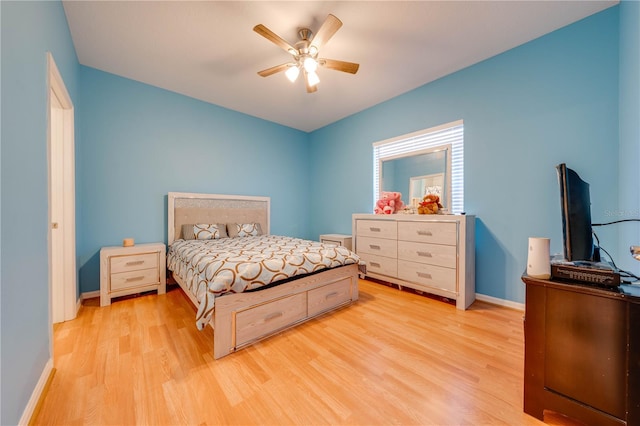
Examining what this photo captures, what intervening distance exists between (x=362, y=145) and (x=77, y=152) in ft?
11.6

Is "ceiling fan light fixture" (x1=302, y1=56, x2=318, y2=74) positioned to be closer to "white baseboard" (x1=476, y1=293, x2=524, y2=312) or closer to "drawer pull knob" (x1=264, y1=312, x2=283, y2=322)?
"drawer pull knob" (x1=264, y1=312, x2=283, y2=322)

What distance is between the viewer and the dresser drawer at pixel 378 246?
298 cm

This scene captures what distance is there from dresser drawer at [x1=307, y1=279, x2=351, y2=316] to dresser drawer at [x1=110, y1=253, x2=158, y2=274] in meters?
1.98

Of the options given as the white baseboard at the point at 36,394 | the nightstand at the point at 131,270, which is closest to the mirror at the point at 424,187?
the nightstand at the point at 131,270

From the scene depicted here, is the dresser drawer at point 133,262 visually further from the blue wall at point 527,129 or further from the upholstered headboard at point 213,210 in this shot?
the blue wall at point 527,129

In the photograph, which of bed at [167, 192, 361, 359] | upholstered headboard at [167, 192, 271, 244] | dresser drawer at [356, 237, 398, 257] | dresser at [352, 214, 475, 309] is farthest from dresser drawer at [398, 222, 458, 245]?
upholstered headboard at [167, 192, 271, 244]

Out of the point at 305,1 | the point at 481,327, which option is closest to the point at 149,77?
the point at 305,1

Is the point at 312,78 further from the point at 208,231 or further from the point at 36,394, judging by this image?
the point at 36,394

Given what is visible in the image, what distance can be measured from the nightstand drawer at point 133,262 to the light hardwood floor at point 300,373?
0.50 meters

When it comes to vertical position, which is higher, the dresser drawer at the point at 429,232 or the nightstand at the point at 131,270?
the dresser drawer at the point at 429,232

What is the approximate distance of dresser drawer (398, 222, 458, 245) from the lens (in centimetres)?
247

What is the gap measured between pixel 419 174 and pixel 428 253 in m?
1.09

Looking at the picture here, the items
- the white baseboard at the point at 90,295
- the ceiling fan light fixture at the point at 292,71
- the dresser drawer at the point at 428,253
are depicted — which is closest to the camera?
the ceiling fan light fixture at the point at 292,71

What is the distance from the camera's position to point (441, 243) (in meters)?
2.54
